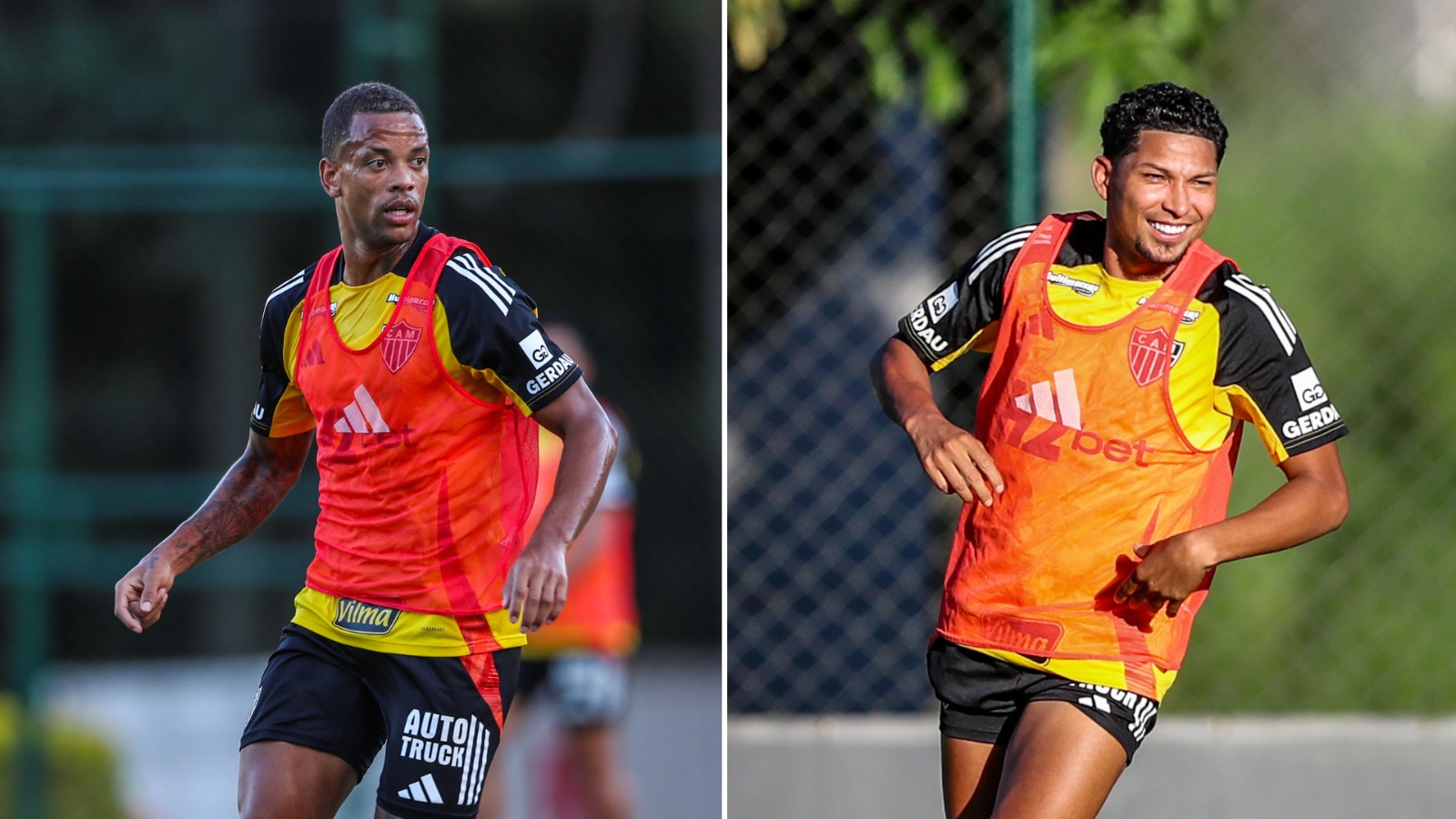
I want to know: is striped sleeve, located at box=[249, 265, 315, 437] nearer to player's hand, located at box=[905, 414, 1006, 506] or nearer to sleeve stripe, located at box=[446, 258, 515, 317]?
sleeve stripe, located at box=[446, 258, 515, 317]

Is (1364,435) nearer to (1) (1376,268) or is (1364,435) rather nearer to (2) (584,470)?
(1) (1376,268)

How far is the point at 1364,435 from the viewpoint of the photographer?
7270 millimetres

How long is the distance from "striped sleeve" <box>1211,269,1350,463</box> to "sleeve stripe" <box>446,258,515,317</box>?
1740mm

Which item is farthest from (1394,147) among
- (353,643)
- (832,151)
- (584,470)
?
(353,643)

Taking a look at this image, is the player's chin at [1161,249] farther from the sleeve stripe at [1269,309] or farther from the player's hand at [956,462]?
the player's hand at [956,462]

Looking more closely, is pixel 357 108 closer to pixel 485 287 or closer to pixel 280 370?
pixel 485 287

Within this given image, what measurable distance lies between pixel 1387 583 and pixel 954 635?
11.3 feet

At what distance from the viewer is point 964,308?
14.6ft

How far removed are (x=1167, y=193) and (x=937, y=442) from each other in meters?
0.81

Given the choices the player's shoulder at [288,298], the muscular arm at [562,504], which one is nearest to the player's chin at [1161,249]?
the muscular arm at [562,504]

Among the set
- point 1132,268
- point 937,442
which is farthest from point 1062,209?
point 937,442

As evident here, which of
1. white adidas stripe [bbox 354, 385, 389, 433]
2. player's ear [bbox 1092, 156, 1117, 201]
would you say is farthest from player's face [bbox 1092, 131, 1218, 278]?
white adidas stripe [bbox 354, 385, 389, 433]

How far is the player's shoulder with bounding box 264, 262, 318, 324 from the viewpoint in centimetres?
466

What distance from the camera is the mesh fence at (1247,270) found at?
701 centimetres
